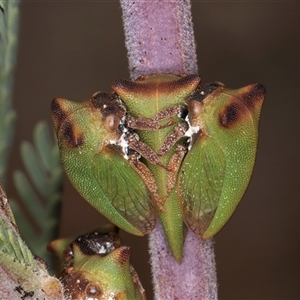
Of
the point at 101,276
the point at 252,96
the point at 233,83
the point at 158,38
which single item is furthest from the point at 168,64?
the point at 233,83

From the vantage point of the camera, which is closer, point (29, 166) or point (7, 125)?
point (7, 125)

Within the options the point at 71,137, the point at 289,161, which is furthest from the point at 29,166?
the point at 289,161

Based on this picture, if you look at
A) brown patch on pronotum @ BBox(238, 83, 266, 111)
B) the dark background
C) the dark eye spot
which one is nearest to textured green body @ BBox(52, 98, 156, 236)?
the dark eye spot

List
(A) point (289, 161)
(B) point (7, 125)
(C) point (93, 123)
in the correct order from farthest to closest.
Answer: (A) point (289, 161) < (B) point (7, 125) < (C) point (93, 123)

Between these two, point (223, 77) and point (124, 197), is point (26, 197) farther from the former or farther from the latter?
point (223, 77)

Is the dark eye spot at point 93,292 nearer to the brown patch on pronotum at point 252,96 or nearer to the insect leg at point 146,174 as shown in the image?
the insect leg at point 146,174

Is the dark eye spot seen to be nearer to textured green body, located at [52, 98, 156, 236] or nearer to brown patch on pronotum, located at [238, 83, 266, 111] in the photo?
textured green body, located at [52, 98, 156, 236]
